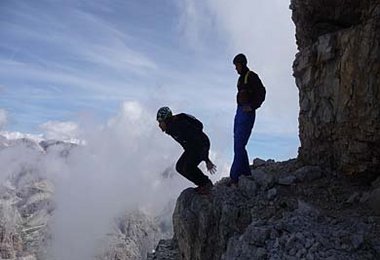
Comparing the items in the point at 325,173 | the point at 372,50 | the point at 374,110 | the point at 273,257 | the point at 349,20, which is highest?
the point at 349,20

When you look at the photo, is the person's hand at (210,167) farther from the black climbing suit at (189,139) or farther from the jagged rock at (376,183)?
the jagged rock at (376,183)

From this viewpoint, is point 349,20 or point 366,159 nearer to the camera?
point 366,159

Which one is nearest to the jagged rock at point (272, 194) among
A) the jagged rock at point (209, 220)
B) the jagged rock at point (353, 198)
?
the jagged rock at point (209, 220)

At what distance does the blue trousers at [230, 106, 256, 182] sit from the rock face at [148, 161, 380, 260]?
23.0 inches

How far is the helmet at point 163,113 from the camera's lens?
51.6ft

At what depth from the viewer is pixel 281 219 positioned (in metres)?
13.3

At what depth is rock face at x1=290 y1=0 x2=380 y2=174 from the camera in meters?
14.2

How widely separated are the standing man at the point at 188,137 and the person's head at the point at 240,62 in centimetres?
237

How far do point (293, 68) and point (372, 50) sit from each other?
16.1 feet

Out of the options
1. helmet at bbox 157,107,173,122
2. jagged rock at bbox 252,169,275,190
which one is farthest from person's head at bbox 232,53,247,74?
jagged rock at bbox 252,169,275,190

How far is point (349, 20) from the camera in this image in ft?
53.9

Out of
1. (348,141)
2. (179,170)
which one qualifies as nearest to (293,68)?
(348,141)

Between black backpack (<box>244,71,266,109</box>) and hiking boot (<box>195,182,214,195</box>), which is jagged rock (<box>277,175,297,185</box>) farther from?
black backpack (<box>244,71,266,109</box>)

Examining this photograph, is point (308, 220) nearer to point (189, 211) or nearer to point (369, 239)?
point (369, 239)
